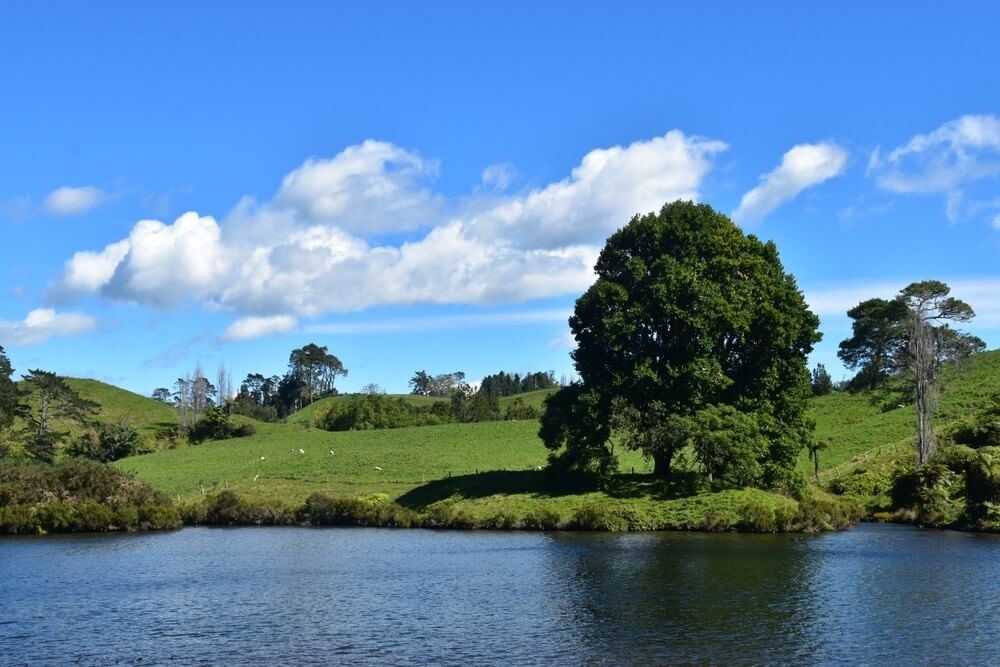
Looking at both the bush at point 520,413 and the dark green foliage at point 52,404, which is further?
Result: the bush at point 520,413

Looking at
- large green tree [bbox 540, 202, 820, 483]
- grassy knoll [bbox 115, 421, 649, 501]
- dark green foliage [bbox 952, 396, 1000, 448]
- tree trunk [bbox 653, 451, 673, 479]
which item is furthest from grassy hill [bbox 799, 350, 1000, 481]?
grassy knoll [bbox 115, 421, 649, 501]

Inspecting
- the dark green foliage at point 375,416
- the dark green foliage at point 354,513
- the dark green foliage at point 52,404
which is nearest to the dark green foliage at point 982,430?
the dark green foliage at point 354,513

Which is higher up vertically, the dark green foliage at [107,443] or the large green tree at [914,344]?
the large green tree at [914,344]

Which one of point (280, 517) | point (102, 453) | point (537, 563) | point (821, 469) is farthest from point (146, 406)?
point (537, 563)

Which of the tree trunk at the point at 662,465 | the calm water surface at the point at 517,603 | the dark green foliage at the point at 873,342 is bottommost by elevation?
the calm water surface at the point at 517,603

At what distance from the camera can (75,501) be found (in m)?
71.5

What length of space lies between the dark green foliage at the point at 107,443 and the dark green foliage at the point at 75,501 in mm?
49992

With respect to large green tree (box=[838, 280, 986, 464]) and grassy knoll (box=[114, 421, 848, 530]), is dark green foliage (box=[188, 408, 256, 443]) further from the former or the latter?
large green tree (box=[838, 280, 986, 464])

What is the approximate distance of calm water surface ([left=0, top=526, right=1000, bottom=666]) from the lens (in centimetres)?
2728

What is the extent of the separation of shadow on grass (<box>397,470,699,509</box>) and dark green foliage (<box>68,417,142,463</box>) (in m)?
62.8

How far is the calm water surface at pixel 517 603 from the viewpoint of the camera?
27.3 metres

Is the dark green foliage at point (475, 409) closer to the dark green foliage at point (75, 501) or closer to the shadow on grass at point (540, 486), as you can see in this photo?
the shadow on grass at point (540, 486)

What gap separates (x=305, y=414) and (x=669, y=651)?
17106cm

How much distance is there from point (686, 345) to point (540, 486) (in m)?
18.1
